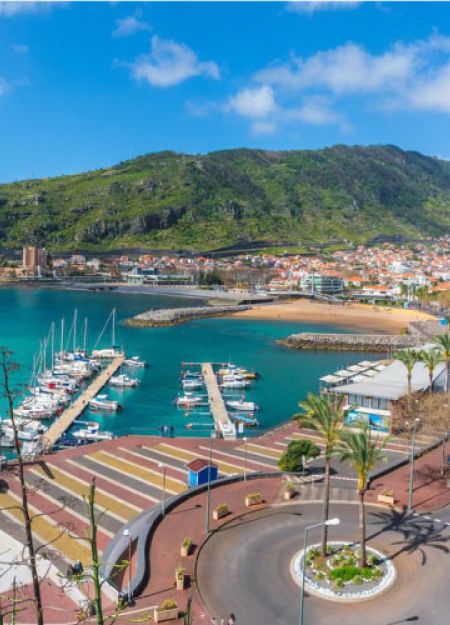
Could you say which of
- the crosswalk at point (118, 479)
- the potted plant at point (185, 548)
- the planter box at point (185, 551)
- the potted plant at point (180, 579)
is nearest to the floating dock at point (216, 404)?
the crosswalk at point (118, 479)

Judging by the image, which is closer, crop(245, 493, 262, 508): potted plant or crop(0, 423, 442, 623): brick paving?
crop(0, 423, 442, 623): brick paving

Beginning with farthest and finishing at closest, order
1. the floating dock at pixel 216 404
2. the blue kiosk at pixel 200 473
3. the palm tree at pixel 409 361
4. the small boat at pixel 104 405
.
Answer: the small boat at pixel 104 405 < the floating dock at pixel 216 404 < the palm tree at pixel 409 361 < the blue kiosk at pixel 200 473

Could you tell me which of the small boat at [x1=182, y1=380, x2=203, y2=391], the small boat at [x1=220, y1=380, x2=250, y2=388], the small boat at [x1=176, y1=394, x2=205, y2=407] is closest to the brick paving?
the small boat at [x1=176, y1=394, x2=205, y2=407]

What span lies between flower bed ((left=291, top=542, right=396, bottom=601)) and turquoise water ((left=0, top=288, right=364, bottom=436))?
1261cm

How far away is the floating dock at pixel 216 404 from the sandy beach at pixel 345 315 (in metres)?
43.7

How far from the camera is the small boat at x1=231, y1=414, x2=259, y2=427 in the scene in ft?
150

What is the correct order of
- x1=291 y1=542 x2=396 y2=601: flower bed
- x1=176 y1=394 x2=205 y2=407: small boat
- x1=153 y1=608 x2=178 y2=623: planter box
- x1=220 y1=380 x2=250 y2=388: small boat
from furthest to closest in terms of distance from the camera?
x1=220 y1=380 x2=250 y2=388: small boat, x1=176 y1=394 x2=205 y2=407: small boat, x1=291 y1=542 x2=396 y2=601: flower bed, x1=153 y1=608 x2=178 y2=623: planter box

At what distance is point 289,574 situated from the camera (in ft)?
61.2

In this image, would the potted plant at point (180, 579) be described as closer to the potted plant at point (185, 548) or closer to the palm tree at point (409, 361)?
the potted plant at point (185, 548)

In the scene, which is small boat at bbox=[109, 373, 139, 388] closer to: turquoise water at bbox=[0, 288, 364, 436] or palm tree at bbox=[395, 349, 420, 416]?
turquoise water at bbox=[0, 288, 364, 436]

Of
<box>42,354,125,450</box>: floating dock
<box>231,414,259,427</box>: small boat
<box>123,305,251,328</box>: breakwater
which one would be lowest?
<box>231,414,259,427</box>: small boat

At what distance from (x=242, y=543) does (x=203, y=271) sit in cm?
17124

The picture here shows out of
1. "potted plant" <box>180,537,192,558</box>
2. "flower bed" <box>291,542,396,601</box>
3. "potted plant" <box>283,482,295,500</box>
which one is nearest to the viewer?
"flower bed" <box>291,542,396,601</box>

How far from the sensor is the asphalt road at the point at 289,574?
16.6 metres
